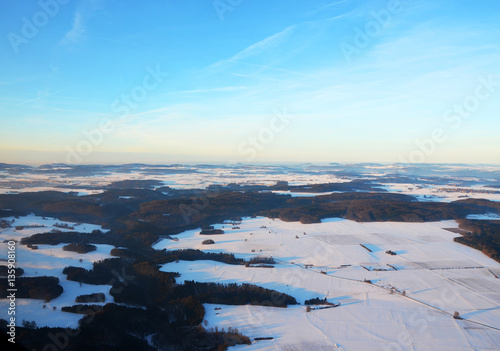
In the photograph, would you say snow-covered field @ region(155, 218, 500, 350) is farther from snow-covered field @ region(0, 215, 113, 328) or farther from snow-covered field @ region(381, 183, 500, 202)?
snow-covered field @ region(381, 183, 500, 202)

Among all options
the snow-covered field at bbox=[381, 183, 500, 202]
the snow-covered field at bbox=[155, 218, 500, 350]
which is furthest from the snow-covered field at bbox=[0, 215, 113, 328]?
the snow-covered field at bbox=[381, 183, 500, 202]

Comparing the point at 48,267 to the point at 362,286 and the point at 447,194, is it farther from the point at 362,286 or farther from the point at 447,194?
the point at 447,194

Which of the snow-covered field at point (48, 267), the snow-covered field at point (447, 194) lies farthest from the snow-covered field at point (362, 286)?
the snow-covered field at point (447, 194)

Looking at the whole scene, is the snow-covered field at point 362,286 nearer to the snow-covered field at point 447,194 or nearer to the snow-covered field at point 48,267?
the snow-covered field at point 48,267

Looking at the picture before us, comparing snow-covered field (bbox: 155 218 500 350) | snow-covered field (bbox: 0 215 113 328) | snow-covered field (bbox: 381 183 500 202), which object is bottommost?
snow-covered field (bbox: 155 218 500 350)

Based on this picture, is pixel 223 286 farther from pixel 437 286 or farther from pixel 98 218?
pixel 98 218

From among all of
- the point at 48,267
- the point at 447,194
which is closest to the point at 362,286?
the point at 48,267

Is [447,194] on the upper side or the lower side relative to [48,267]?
lower
